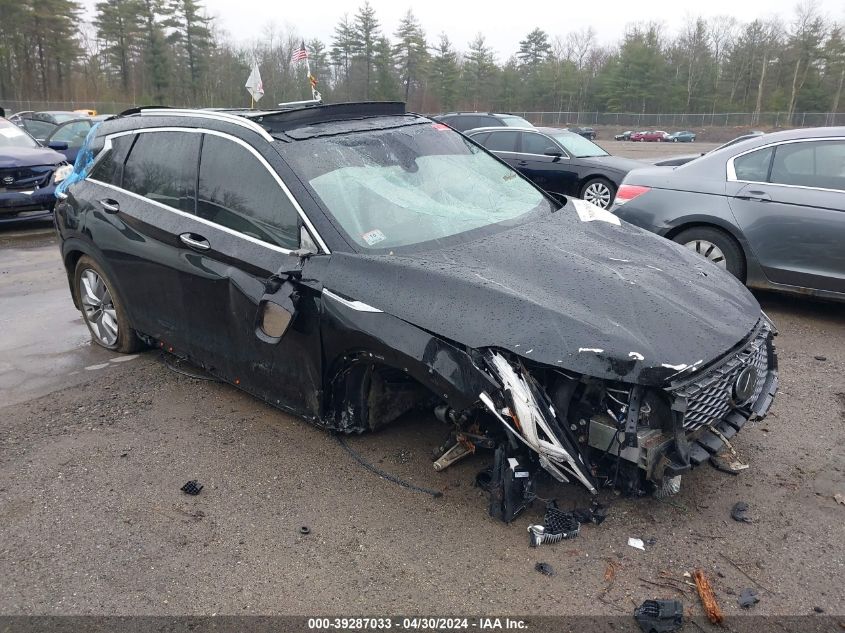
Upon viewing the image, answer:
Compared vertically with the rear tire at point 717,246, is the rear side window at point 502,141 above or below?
above

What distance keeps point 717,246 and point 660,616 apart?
4.40 meters

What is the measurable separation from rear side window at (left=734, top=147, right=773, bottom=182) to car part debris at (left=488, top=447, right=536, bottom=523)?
433cm

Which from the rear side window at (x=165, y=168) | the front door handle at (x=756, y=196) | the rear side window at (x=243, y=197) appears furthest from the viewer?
the front door handle at (x=756, y=196)

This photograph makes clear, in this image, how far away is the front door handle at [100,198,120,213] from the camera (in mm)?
4508

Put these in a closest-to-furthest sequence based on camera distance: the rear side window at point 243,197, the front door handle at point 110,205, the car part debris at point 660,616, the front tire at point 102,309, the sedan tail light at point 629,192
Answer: the car part debris at point 660,616, the rear side window at point 243,197, the front door handle at point 110,205, the front tire at point 102,309, the sedan tail light at point 629,192

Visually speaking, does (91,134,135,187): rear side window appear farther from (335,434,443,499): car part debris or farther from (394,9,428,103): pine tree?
(394,9,428,103): pine tree

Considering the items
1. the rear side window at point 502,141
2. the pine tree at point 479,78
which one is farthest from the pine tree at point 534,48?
the rear side window at point 502,141

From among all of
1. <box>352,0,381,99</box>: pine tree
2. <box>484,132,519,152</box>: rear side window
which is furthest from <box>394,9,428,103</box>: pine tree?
<box>484,132,519,152</box>: rear side window

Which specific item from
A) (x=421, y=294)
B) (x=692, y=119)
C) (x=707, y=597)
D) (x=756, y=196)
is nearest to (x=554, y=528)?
(x=707, y=597)

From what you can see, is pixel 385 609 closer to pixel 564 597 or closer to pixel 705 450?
pixel 564 597

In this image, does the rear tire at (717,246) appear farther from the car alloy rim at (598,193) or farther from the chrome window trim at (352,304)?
the car alloy rim at (598,193)

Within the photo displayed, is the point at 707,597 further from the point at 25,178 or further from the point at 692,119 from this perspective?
the point at 692,119

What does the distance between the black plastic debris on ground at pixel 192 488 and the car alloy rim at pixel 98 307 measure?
208cm

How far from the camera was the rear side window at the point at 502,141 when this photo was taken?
12461mm
